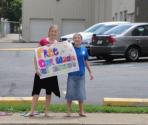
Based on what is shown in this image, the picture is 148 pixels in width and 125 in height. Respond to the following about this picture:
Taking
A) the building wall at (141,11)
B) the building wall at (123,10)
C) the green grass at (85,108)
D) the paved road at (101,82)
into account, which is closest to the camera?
the green grass at (85,108)

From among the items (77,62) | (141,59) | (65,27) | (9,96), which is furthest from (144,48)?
Answer: (65,27)

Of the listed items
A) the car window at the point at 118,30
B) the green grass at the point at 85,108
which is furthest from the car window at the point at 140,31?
the green grass at the point at 85,108

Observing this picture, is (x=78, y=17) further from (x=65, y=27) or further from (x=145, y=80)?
(x=145, y=80)

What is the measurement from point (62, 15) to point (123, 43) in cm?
3119

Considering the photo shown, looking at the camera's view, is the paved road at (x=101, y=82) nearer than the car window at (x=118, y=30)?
Yes

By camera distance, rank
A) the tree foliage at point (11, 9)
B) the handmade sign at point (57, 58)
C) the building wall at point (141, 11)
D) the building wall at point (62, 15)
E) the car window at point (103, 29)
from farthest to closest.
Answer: the tree foliage at point (11, 9), the building wall at point (62, 15), the building wall at point (141, 11), the car window at point (103, 29), the handmade sign at point (57, 58)

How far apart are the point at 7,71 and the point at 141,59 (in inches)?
287

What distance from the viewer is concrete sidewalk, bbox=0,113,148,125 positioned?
33.5ft

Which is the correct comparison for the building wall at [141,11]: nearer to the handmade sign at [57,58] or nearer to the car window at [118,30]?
the car window at [118,30]

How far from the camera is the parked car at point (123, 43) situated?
22.5m

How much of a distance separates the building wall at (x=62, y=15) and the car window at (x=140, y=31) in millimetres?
29341

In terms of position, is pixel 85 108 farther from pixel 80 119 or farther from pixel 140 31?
pixel 140 31

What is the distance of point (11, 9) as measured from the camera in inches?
3797

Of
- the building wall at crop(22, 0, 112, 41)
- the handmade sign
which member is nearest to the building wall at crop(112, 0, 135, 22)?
the building wall at crop(22, 0, 112, 41)
